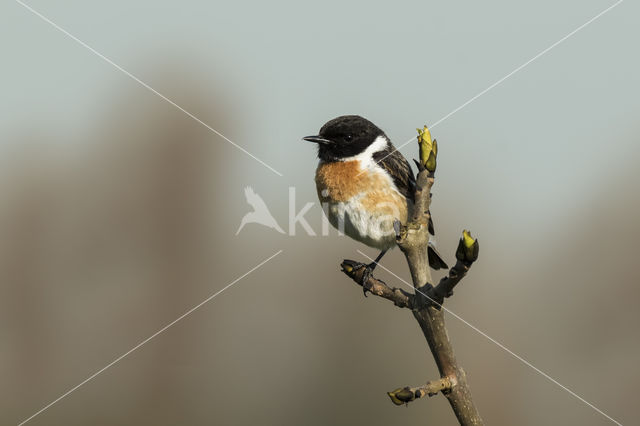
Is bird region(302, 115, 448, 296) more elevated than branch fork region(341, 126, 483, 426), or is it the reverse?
branch fork region(341, 126, 483, 426)

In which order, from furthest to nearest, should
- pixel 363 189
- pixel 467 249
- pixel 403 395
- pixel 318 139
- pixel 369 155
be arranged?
pixel 369 155
pixel 318 139
pixel 363 189
pixel 403 395
pixel 467 249

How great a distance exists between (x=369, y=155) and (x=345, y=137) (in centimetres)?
22

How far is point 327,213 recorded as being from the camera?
4.50m

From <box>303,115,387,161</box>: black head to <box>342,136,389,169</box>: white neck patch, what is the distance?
24 mm

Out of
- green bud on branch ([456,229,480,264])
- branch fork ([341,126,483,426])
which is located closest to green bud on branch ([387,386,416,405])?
branch fork ([341,126,483,426])

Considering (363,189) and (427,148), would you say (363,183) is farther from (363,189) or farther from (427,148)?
(427,148)

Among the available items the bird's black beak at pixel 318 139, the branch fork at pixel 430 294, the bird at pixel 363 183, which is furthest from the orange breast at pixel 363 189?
the branch fork at pixel 430 294

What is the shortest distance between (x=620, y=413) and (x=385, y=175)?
15.1ft

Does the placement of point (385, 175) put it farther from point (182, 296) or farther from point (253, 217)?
point (182, 296)

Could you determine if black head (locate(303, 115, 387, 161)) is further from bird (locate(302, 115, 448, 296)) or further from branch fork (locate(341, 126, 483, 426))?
branch fork (locate(341, 126, 483, 426))

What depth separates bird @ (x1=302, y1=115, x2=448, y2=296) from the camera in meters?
4.23

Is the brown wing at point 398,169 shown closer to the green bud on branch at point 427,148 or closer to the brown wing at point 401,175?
the brown wing at point 401,175

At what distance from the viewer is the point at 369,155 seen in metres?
4.62

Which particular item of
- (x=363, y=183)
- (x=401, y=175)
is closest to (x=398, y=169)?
(x=401, y=175)
